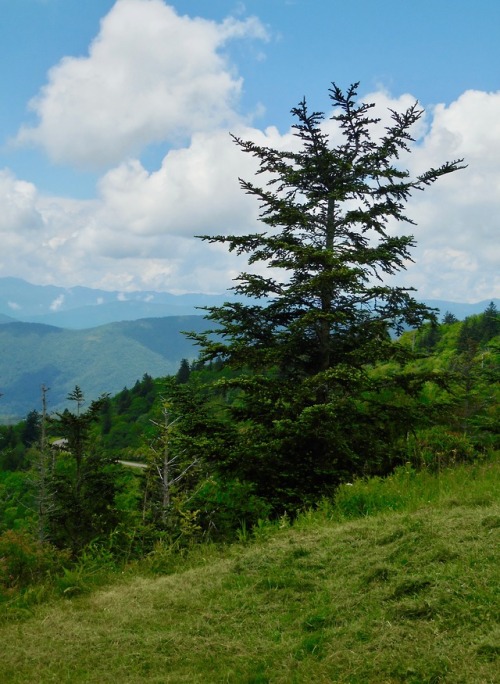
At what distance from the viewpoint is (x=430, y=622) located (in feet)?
13.4

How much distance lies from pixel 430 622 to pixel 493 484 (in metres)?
4.12

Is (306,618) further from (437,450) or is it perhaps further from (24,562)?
(437,450)

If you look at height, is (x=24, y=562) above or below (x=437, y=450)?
below

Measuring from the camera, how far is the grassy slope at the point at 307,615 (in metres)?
3.92

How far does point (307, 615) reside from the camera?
4676 millimetres

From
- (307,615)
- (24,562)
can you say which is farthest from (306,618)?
(24,562)

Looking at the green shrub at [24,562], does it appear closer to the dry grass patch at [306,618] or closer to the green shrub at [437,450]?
the dry grass patch at [306,618]

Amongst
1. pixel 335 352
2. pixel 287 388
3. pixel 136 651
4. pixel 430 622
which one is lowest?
pixel 136 651

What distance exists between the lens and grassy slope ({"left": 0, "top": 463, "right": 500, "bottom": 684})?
392 centimetres

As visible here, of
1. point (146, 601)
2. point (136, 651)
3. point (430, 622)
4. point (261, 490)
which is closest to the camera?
point (430, 622)

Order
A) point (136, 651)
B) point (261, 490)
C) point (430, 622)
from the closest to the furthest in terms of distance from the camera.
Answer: point (430, 622), point (136, 651), point (261, 490)

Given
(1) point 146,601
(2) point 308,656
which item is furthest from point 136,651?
(2) point 308,656

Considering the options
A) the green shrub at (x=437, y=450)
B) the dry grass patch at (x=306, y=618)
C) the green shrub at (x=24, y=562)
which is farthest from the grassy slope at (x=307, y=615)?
the green shrub at (x=437, y=450)

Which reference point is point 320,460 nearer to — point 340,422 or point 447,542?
point 340,422
